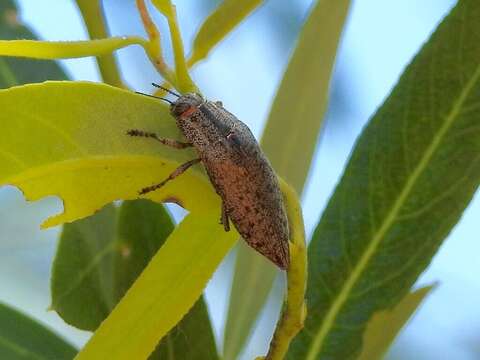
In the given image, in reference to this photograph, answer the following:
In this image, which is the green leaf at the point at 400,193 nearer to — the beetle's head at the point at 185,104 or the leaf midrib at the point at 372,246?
the leaf midrib at the point at 372,246

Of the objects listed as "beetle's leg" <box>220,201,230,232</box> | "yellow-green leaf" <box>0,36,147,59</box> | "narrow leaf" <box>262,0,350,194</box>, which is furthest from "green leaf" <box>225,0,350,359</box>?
"yellow-green leaf" <box>0,36,147,59</box>

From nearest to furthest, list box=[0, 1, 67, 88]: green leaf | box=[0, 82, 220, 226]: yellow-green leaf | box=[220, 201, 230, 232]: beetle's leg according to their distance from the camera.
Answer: box=[0, 82, 220, 226]: yellow-green leaf → box=[220, 201, 230, 232]: beetle's leg → box=[0, 1, 67, 88]: green leaf

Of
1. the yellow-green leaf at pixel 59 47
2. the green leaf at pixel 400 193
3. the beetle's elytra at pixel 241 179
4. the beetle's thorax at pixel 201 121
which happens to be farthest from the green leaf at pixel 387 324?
the yellow-green leaf at pixel 59 47

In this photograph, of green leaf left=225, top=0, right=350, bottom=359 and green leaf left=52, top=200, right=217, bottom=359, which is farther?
green leaf left=225, top=0, right=350, bottom=359

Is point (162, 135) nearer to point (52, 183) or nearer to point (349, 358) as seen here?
point (52, 183)

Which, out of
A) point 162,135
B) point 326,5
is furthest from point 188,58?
point 326,5

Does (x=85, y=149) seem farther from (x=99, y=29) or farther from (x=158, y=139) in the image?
(x=99, y=29)

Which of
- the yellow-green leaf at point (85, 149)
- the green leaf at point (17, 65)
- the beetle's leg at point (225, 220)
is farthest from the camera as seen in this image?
the green leaf at point (17, 65)

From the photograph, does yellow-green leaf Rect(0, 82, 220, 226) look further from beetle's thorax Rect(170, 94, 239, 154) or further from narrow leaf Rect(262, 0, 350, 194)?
narrow leaf Rect(262, 0, 350, 194)
